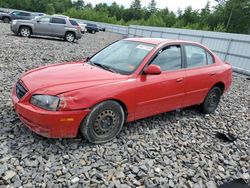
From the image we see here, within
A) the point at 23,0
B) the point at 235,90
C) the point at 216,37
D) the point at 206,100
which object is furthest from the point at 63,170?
the point at 23,0

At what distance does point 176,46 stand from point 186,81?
0.68 metres

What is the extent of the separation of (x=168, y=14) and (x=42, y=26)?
64053 millimetres

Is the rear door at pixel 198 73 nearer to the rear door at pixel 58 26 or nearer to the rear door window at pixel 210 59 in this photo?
the rear door window at pixel 210 59

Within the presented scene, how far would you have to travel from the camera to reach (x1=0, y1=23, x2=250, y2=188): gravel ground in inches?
128

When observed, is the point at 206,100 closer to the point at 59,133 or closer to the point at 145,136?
the point at 145,136

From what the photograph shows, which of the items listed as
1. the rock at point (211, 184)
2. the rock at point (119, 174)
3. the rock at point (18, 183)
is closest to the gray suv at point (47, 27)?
the rock at point (18, 183)

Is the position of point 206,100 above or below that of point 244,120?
above

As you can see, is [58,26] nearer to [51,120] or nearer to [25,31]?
[25,31]

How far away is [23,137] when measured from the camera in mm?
3844

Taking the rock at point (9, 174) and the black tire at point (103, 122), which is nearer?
the rock at point (9, 174)

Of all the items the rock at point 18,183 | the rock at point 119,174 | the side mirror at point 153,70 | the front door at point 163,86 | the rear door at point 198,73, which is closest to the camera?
the rock at point 18,183

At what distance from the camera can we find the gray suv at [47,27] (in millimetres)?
17047

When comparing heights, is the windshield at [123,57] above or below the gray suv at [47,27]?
above

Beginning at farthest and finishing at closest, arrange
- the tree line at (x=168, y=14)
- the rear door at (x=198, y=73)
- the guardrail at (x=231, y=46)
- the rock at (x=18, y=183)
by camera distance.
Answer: the tree line at (x=168, y=14), the guardrail at (x=231, y=46), the rear door at (x=198, y=73), the rock at (x=18, y=183)
